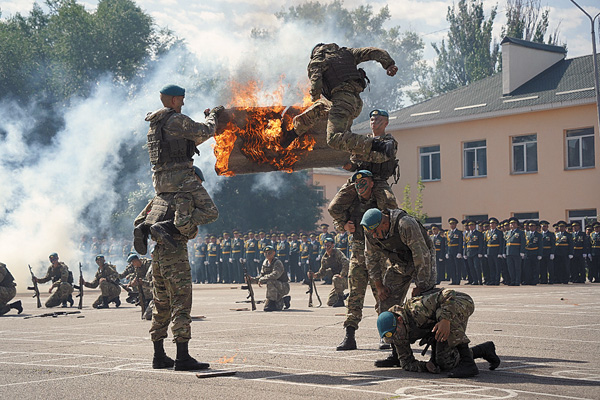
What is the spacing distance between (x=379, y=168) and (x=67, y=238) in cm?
2970

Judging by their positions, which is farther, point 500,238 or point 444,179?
point 444,179

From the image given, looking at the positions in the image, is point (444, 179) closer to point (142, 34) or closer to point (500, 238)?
point (500, 238)

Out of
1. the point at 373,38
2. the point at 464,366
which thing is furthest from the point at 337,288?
the point at 373,38

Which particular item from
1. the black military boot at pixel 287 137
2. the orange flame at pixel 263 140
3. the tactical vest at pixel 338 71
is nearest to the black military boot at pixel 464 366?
the tactical vest at pixel 338 71

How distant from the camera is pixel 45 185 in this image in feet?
119

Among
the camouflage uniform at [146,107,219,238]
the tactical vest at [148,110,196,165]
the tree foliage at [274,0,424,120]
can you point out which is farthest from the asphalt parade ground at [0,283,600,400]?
the tree foliage at [274,0,424,120]

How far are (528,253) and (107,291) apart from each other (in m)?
12.8

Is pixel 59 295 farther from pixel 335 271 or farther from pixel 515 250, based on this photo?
pixel 515 250

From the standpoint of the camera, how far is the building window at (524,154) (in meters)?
33.8

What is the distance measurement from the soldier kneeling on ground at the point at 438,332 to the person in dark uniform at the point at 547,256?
18486 mm

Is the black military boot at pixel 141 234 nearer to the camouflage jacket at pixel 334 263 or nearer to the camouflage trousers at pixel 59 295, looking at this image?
the camouflage jacket at pixel 334 263

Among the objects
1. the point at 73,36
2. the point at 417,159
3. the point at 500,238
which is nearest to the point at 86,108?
the point at 73,36

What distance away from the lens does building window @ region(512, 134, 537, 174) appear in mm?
33781

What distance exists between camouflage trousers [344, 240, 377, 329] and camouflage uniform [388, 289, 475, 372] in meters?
1.60
